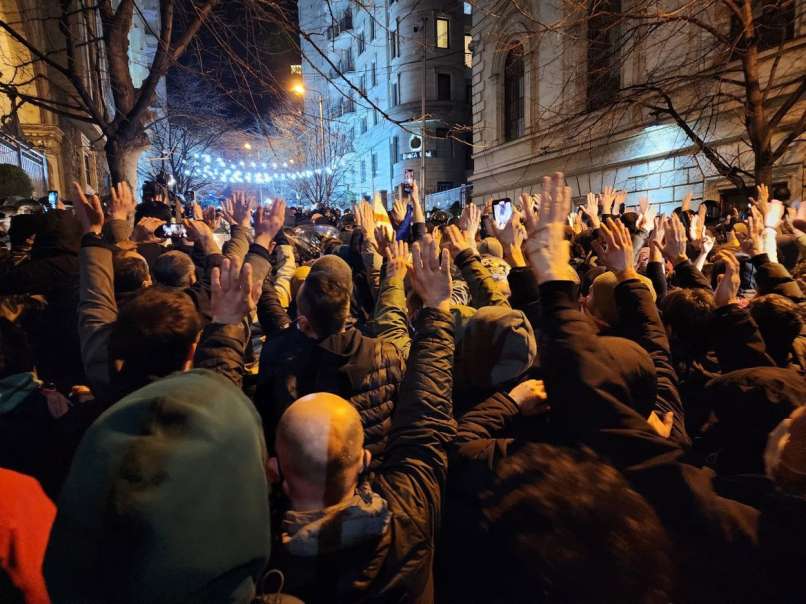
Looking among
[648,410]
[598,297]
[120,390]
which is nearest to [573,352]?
[648,410]

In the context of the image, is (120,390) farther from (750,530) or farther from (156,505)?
(750,530)

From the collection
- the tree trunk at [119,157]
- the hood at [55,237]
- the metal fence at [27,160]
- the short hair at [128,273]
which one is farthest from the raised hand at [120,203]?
the metal fence at [27,160]

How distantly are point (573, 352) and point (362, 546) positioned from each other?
0.79 metres

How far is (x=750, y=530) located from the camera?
1.05 metres

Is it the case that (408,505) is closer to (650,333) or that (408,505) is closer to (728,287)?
(650,333)

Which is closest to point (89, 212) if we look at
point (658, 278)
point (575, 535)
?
point (575, 535)

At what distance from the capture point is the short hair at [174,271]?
2.98 m

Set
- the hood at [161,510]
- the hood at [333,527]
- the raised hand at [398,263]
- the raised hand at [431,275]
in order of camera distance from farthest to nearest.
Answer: the raised hand at [398,263] < the raised hand at [431,275] < the hood at [333,527] < the hood at [161,510]

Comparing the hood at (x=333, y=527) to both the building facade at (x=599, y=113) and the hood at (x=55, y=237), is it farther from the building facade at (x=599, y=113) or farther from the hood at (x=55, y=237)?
the building facade at (x=599, y=113)

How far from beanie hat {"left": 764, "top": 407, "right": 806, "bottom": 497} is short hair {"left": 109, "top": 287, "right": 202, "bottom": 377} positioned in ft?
5.54

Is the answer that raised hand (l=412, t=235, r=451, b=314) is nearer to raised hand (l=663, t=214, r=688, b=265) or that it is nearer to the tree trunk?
raised hand (l=663, t=214, r=688, b=265)

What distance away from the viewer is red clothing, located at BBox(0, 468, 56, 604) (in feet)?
3.63

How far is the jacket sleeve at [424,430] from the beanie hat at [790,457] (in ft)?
2.94

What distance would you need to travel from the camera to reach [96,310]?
2.31m
